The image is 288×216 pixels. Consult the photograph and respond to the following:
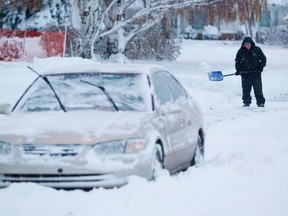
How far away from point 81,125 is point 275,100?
13.7 metres

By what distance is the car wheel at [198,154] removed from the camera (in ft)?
28.1

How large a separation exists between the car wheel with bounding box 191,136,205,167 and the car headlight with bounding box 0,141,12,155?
2718 millimetres

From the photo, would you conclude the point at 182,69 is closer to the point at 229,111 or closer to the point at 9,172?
the point at 229,111

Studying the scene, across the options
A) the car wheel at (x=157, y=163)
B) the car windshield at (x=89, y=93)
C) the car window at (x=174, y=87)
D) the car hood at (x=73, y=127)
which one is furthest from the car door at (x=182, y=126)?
the car hood at (x=73, y=127)

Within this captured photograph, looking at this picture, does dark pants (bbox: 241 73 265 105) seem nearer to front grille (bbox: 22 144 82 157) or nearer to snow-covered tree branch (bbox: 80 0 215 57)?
snow-covered tree branch (bbox: 80 0 215 57)

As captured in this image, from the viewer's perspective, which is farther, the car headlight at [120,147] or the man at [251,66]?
the man at [251,66]

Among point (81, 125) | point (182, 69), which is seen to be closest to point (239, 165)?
point (81, 125)

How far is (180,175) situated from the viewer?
25.3 ft

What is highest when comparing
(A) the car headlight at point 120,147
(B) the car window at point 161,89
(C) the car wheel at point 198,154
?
(B) the car window at point 161,89

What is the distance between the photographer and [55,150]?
21.1 ft

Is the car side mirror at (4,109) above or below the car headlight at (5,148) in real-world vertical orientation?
above

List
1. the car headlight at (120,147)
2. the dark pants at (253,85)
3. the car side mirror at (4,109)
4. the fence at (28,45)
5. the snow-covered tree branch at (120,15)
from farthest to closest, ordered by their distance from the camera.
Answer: the fence at (28,45) → the snow-covered tree branch at (120,15) → the dark pants at (253,85) → the car side mirror at (4,109) → the car headlight at (120,147)

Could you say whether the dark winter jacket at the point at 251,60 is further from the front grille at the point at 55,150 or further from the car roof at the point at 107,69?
the front grille at the point at 55,150

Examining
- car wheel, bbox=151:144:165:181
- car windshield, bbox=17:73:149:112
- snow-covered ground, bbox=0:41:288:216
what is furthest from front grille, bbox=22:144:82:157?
car windshield, bbox=17:73:149:112
